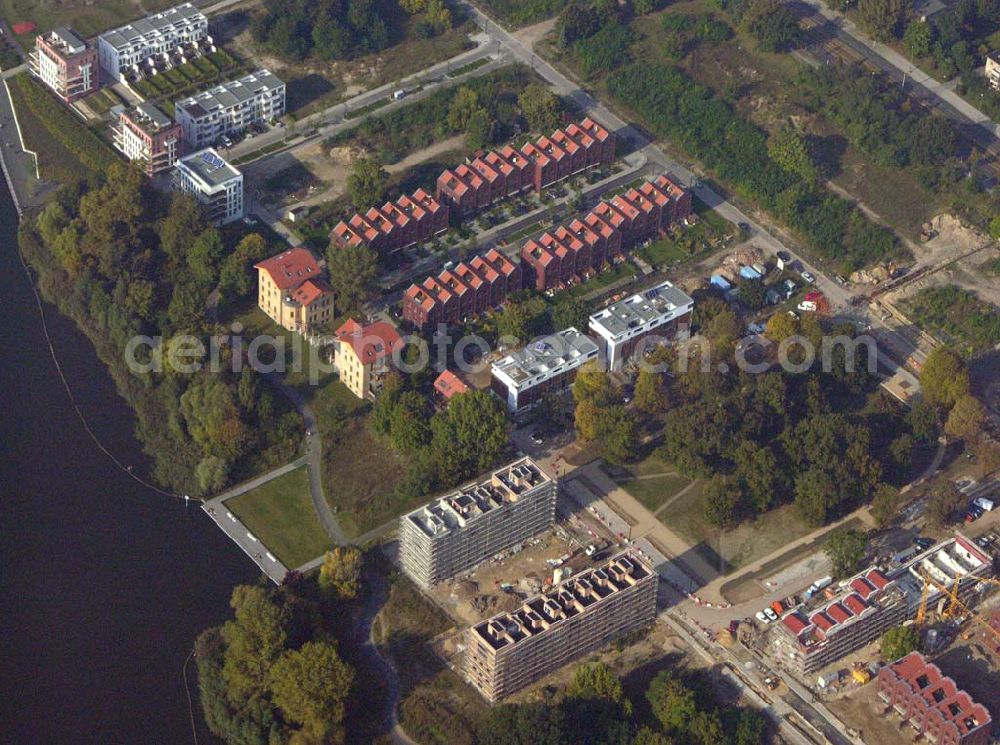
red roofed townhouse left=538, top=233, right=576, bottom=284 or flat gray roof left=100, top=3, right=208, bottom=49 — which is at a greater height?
flat gray roof left=100, top=3, right=208, bottom=49

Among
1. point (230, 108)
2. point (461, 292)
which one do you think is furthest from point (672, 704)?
point (230, 108)

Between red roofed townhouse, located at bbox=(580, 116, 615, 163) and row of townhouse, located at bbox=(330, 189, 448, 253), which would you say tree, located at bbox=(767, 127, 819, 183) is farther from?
row of townhouse, located at bbox=(330, 189, 448, 253)

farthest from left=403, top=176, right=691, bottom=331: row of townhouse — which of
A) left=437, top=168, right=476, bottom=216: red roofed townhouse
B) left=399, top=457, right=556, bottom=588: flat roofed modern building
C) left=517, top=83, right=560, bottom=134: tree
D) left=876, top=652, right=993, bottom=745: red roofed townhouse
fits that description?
left=876, top=652, right=993, bottom=745: red roofed townhouse

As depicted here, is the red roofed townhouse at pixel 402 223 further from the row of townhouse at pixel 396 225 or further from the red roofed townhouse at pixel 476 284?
the red roofed townhouse at pixel 476 284

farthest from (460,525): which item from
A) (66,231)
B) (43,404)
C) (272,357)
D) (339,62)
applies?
(339,62)

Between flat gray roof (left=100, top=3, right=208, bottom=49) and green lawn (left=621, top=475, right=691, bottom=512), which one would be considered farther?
flat gray roof (left=100, top=3, right=208, bottom=49)
